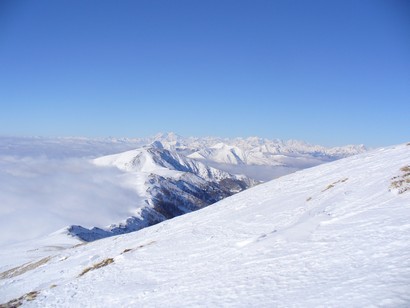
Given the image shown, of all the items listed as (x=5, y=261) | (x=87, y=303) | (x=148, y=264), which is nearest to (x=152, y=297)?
(x=87, y=303)

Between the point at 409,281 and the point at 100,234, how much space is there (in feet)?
533

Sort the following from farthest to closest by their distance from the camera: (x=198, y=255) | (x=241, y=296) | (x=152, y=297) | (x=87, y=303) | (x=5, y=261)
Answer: (x=5, y=261), (x=198, y=255), (x=87, y=303), (x=152, y=297), (x=241, y=296)

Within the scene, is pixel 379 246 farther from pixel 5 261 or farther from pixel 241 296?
pixel 5 261

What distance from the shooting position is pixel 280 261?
1516cm

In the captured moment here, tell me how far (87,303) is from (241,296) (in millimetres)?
10855

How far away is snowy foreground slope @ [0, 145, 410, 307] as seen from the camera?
441 inches

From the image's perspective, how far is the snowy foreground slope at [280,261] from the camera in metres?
11.2

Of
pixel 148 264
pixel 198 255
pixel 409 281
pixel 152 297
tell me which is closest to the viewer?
pixel 409 281

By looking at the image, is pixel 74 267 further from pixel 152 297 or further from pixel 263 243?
pixel 263 243

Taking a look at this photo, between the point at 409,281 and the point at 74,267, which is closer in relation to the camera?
the point at 409,281

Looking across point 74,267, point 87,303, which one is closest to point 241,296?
point 87,303

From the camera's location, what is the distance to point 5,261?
6944 cm

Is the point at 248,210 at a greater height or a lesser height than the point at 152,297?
greater

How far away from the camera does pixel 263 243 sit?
18.9 metres
